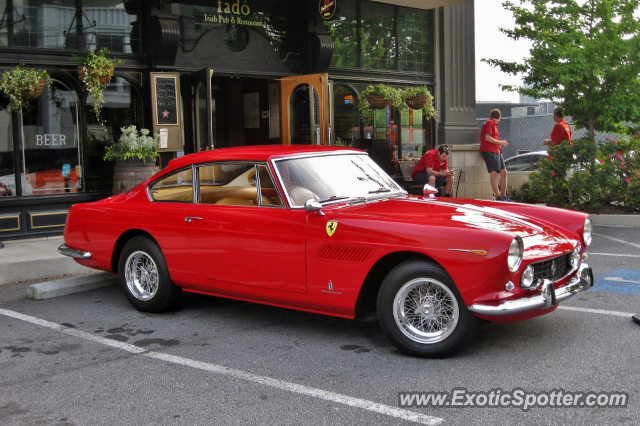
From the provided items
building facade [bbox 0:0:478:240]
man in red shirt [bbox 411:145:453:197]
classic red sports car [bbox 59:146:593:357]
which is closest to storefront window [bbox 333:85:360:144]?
building facade [bbox 0:0:478:240]

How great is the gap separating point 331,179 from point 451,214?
1.11 meters

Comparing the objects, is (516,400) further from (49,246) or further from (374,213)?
(49,246)

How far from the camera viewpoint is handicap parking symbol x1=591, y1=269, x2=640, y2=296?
645 cm

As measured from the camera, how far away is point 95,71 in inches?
383

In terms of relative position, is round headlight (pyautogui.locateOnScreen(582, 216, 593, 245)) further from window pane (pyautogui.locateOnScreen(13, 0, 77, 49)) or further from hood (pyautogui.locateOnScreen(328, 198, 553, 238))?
window pane (pyautogui.locateOnScreen(13, 0, 77, 49))

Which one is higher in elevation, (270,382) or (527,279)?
(527,279)

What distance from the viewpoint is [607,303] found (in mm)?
5922

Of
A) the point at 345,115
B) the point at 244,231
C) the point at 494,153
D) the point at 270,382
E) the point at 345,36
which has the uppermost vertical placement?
the point at 345,36

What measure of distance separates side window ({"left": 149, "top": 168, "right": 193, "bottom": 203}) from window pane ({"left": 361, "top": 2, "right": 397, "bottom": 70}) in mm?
8156

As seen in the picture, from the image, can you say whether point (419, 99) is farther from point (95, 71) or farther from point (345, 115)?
point (95, 71)

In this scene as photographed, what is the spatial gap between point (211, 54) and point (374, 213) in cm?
746

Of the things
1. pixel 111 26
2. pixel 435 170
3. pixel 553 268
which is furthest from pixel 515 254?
pixel 111 26

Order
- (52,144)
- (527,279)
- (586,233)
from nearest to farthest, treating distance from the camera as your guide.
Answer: (527,279) → (586,233) → (52,144)

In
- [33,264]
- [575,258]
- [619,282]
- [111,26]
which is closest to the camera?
[575,258]
